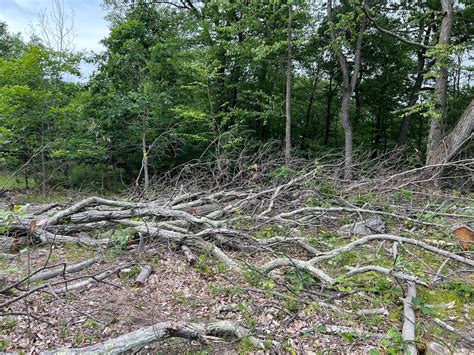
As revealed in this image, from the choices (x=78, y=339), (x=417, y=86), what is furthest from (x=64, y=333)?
(x=417, y=86)

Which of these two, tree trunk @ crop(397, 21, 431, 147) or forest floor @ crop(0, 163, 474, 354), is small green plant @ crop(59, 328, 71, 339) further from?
tree trunk @ crop(397, 21, 431, 147)

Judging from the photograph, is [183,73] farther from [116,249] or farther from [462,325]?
[462,325]

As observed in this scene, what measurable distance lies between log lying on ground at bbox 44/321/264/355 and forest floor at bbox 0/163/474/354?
2 cm

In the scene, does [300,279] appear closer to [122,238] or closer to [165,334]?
[165,334]

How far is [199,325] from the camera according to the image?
8.24 feet

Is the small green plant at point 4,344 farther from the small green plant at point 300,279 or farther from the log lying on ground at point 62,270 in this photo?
the small green plant at point 300,279

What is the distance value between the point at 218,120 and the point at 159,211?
8113 millimetres

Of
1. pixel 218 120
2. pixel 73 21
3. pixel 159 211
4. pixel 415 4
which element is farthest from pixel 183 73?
pixel 415 4

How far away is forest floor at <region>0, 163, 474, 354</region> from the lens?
98.8 inches

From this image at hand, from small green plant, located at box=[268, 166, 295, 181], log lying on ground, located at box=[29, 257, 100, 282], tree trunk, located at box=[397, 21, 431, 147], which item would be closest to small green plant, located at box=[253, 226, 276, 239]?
small green plant, located at box=[268, 166, 295, 181]

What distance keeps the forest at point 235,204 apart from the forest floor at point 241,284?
0.08 ft

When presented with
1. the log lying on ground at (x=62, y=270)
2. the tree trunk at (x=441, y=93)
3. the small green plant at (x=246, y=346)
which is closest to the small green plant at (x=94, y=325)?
the log lying on ground at (x=62, y=270)

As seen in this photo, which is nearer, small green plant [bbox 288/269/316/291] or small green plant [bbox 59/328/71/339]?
small green plant [bbox 59/328/71/339]

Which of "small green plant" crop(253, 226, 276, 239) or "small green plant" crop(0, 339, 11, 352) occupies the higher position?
"small green plant" crop(253, 226, 276, 239)
